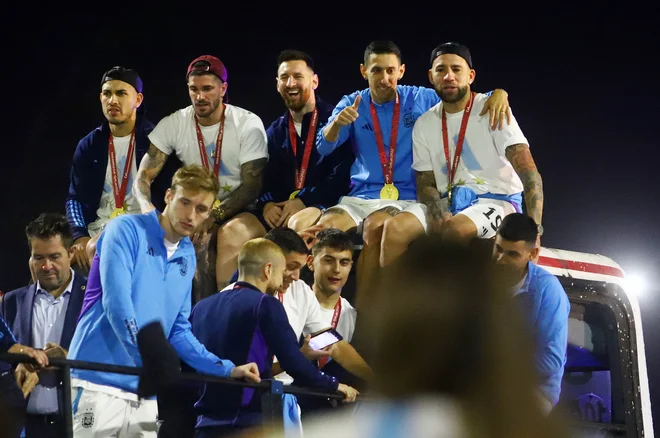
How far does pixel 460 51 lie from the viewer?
607 centimetres

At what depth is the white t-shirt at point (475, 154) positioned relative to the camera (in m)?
6.01

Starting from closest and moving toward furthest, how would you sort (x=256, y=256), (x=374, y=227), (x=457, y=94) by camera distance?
(x=256, y=256) < (x=374, y=227) < (x=457, y=94)

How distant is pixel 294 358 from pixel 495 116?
2571 millimetres

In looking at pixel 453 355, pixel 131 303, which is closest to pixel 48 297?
pixel 131 303

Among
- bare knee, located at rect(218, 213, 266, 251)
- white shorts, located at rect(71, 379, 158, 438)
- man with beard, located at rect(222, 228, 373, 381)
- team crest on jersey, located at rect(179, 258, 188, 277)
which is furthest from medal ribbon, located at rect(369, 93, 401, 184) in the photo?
white shorts, located at rect(71, 379, 158, 438)

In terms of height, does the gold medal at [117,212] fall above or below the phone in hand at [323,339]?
above

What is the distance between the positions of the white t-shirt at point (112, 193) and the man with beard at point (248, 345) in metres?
2.26

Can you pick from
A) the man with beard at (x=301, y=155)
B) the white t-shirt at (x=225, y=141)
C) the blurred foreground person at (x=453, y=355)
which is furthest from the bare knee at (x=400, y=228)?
the blurred foreground person at (x=453, y=355)

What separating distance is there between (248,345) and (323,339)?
0.35 metres

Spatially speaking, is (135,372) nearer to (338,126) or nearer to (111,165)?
(338,126)

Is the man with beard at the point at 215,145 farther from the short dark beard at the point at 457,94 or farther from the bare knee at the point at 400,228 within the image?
the short dark beard at the point at 457,94

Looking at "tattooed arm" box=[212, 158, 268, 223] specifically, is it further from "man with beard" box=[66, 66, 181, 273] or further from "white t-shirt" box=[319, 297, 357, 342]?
"white t-shirt" box=[319, 297, 357, 342]

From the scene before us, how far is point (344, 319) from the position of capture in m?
5.31

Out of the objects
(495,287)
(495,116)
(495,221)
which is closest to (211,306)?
(495,221)
